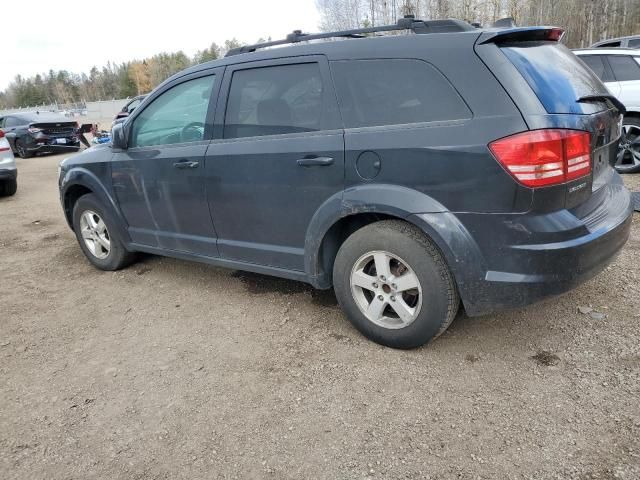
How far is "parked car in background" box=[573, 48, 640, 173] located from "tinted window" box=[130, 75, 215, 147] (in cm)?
565

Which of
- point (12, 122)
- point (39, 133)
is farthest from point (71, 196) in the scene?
point (12, 122)

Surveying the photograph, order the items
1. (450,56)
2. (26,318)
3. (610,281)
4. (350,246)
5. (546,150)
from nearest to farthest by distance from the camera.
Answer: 1. (546,150)
2. (450,56)
3. (350,246)
4. (610,281)
5. (26,318)

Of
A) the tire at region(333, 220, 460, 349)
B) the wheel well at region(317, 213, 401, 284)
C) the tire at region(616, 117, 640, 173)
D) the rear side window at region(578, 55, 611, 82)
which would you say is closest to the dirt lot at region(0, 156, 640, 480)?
the tire at region(333, 220, 460, 349)

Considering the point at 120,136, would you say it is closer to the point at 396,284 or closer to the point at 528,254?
the point at 396,284

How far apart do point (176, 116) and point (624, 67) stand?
6.36m

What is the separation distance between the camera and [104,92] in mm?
A: 103375

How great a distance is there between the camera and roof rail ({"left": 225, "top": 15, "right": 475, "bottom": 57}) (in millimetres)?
2771

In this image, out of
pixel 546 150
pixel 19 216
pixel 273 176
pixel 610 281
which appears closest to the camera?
pixel 546 150

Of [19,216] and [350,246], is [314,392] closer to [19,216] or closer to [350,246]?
[350,246]

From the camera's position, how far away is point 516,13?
1136 inches

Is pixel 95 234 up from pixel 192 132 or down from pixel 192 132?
down

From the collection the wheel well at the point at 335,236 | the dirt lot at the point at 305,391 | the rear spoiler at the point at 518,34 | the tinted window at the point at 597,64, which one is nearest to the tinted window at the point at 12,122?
the dirt lot at the point at 305,391

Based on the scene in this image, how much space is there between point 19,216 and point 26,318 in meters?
4.45

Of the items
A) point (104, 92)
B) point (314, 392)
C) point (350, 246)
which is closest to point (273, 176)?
point (350, 246)
